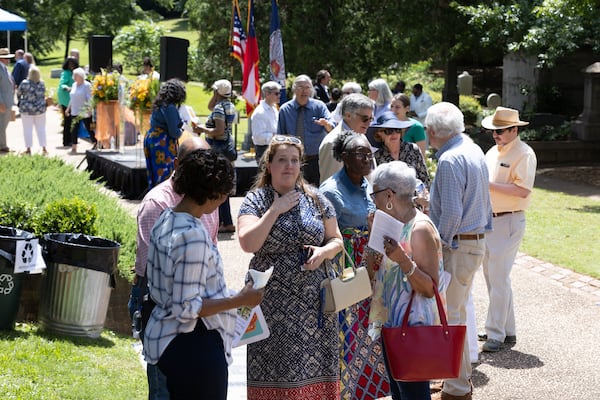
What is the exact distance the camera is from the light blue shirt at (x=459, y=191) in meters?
6.50

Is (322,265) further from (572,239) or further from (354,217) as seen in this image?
(572,239)

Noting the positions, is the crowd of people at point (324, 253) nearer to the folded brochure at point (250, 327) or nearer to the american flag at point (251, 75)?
the folded brochure at point (250, 327)

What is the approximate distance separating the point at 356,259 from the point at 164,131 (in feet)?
17.9

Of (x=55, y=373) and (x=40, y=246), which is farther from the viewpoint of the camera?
(x=40, y=246)

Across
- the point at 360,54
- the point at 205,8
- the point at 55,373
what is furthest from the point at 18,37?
the point at 55,373

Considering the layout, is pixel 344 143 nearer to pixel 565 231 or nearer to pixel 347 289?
pixel 347 289

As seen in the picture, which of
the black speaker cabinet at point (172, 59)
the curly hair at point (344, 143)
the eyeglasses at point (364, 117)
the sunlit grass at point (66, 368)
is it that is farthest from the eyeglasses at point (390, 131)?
the black speaker cabinet at point (172, 59)

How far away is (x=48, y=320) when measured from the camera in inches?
294

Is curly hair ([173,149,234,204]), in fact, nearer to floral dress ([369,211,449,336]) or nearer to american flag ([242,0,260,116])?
floral dress ([369,211,449,336])

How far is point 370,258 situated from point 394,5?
23.0 m

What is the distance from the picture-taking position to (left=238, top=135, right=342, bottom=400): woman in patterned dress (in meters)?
5.60

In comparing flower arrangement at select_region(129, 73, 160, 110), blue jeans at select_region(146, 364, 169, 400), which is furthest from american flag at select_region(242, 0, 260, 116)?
blue jeans at select_region(146, 364, 169, 400)

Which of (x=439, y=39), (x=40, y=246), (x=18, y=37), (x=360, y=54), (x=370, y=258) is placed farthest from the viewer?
(x=18, y=37)

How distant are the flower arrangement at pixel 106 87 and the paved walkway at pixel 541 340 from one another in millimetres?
6929
